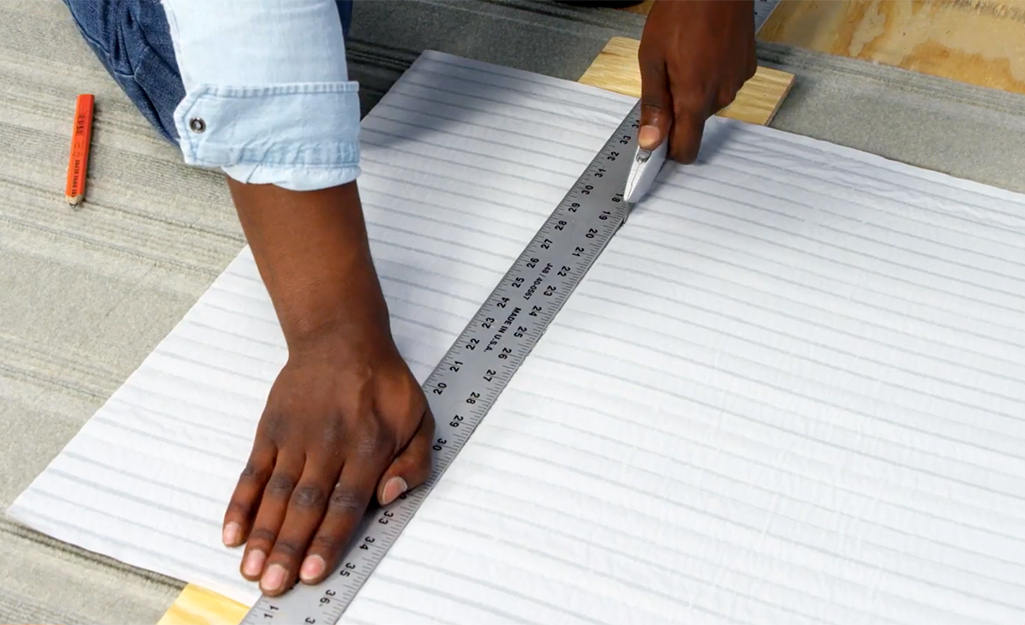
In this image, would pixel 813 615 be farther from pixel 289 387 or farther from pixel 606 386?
pixel 289 387

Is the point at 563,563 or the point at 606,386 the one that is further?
the point at 606,386

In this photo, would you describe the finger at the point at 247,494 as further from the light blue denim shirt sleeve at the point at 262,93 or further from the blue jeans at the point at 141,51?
the blue jeans at the point at 141,51

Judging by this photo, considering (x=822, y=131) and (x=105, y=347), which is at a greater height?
(x=822, y=131)

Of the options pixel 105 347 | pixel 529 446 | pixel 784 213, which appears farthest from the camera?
pixel 784 213

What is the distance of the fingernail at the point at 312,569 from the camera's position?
85 centimetres

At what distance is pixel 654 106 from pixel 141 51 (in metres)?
0.56

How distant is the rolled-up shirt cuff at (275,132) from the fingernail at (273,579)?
1.00 ft

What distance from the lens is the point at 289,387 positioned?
935 millimetres

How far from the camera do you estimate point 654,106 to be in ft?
3.76

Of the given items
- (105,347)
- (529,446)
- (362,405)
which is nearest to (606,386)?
(529,446)

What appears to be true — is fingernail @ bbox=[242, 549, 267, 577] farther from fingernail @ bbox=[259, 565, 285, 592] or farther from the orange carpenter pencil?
the orange carpenter pencil

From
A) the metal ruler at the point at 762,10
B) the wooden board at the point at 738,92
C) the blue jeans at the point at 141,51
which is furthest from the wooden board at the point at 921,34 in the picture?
the blue jeans at the point at 141,51

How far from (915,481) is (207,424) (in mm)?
615

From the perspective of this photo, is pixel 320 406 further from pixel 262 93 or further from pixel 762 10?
pixel 762 10
